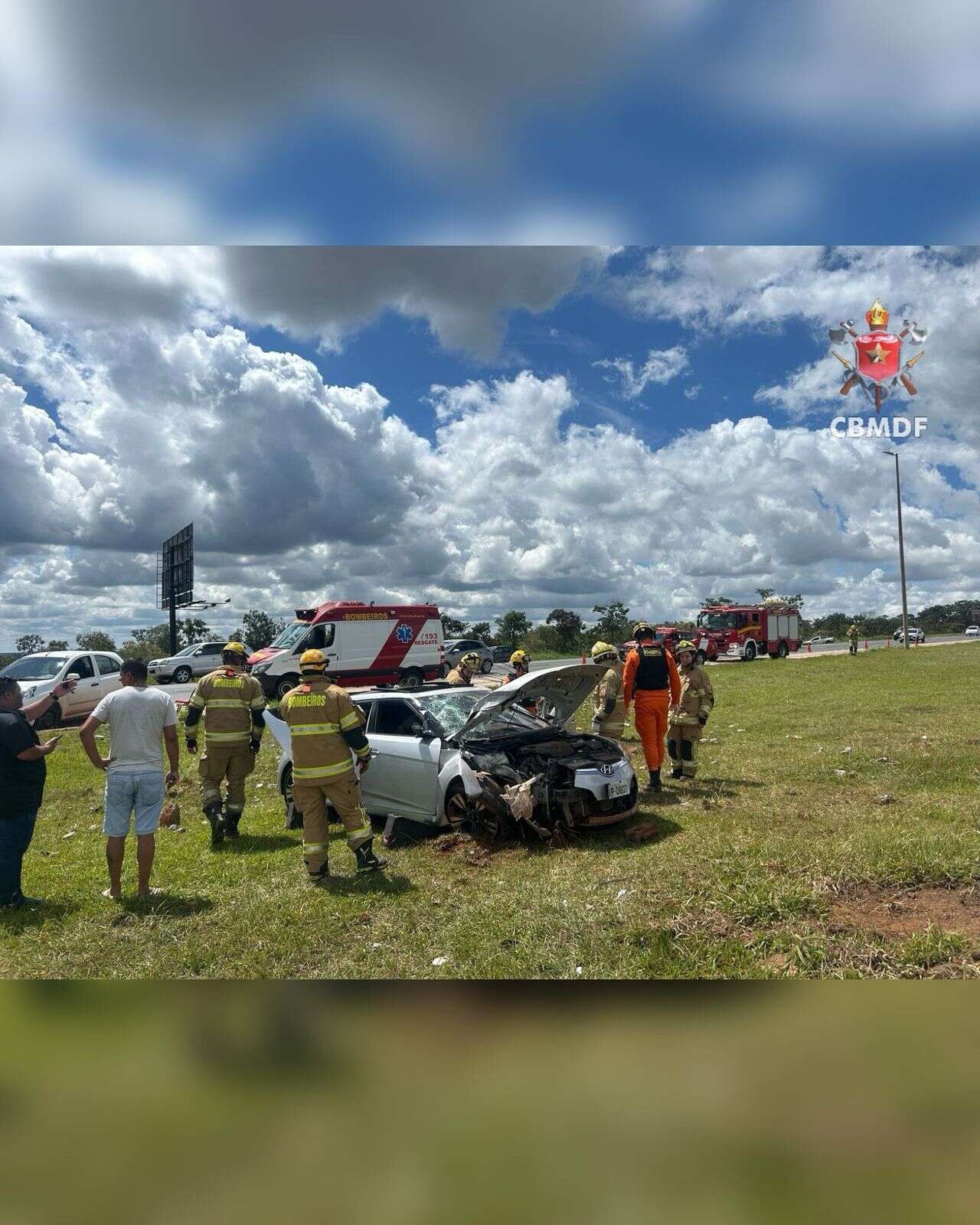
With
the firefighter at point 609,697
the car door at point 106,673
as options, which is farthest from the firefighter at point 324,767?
the car door at point 106,673

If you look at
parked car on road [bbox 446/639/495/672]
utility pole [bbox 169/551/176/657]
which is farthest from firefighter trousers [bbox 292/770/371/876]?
parked car on road [bbox 446/639/495/672]

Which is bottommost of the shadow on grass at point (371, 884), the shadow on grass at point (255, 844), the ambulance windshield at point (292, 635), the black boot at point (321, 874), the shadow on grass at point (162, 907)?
the shadow on grass at point (255, 844)

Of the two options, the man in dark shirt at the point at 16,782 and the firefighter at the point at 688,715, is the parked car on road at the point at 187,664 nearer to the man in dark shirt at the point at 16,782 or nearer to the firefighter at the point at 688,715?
the firefighter at the point at 688,715

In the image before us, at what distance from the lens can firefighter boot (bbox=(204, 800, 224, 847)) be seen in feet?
22.5

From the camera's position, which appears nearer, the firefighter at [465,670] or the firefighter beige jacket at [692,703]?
the firefighter beige jacket at [692,703]

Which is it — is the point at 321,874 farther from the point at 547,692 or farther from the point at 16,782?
the point at 547,692

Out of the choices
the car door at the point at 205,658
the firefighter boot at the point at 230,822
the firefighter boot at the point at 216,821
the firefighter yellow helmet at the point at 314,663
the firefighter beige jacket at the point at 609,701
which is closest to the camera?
the firefighter yellow helmet at the point at 314,663

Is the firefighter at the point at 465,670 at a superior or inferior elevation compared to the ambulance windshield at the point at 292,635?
inferior

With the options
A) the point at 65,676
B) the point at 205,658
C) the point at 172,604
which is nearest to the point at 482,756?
the point at 65,676

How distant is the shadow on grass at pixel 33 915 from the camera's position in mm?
4840

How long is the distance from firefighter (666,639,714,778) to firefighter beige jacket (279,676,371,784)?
3.72m

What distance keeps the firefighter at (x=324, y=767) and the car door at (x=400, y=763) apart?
0.90 m

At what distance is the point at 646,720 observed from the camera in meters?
7.72

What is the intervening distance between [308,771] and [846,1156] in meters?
3.84
